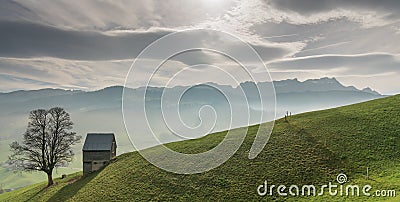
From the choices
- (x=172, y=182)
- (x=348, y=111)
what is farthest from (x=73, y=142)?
(x=348, y=111)

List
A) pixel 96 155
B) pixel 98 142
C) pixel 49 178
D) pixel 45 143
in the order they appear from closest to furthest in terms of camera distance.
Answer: pixel 49 178, pixel 45 143, pixel 96 155, pixel 98 142

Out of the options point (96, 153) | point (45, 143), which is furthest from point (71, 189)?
point (45, 143)

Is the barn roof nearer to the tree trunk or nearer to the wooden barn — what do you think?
the wooden barn

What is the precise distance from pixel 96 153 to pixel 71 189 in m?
9.59

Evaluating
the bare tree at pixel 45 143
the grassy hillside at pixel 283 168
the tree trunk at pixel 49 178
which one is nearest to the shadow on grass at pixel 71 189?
the grassy hillside at pixel 283 168

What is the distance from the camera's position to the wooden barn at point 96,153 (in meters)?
56.3

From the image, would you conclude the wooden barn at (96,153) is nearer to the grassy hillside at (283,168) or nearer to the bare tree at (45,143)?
the bare tree at (45,143)

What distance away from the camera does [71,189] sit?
158 feet

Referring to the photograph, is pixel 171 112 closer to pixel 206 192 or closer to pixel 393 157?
pixel 206 192

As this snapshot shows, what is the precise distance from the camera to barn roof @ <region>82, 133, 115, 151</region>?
57.3 meters

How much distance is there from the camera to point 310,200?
31.1 metres

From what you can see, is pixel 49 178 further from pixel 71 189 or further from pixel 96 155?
pixel 71 189

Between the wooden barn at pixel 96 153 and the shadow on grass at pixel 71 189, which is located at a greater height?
the wooden barn at pixel 96 153

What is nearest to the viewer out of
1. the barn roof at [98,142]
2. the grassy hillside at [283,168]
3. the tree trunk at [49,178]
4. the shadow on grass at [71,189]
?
the grassy hillside at [283,168]
